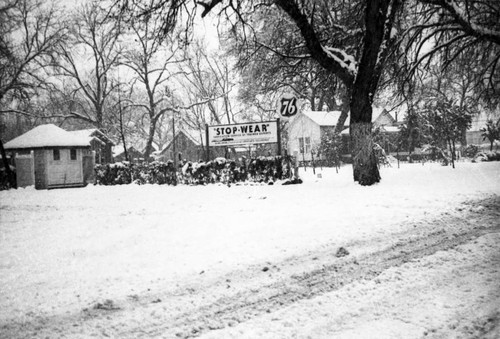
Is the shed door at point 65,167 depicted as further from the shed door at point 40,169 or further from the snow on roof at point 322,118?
the snow on roof at point 322,118

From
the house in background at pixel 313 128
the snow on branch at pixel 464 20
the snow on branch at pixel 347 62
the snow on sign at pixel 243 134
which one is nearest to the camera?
the snow on branch at pixel 464 20

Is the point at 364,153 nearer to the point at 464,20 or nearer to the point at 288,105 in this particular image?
the point at 288,105

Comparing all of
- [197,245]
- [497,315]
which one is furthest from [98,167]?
[497,315]

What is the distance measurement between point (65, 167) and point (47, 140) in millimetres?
1886

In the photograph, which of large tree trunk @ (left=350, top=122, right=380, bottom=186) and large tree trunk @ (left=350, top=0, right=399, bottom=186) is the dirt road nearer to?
large tree trunk @ (left=350, top=122, right=380, bottom=186)

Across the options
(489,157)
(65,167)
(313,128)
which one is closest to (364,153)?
(65,167)

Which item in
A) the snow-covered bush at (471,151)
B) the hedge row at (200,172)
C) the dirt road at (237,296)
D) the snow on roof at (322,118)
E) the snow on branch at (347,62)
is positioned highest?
the snow on roof at (322,118)

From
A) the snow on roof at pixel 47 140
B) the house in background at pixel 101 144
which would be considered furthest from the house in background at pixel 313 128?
the snow on roof at pixel 47 140

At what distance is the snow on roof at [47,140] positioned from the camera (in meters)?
19.6

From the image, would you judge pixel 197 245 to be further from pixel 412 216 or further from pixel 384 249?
pixel 412 216

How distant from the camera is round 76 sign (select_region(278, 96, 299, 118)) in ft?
43.6

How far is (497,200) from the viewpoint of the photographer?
7406 millimetres

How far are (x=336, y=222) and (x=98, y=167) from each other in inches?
744

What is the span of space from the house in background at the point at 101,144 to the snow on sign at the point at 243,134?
66.5ft
